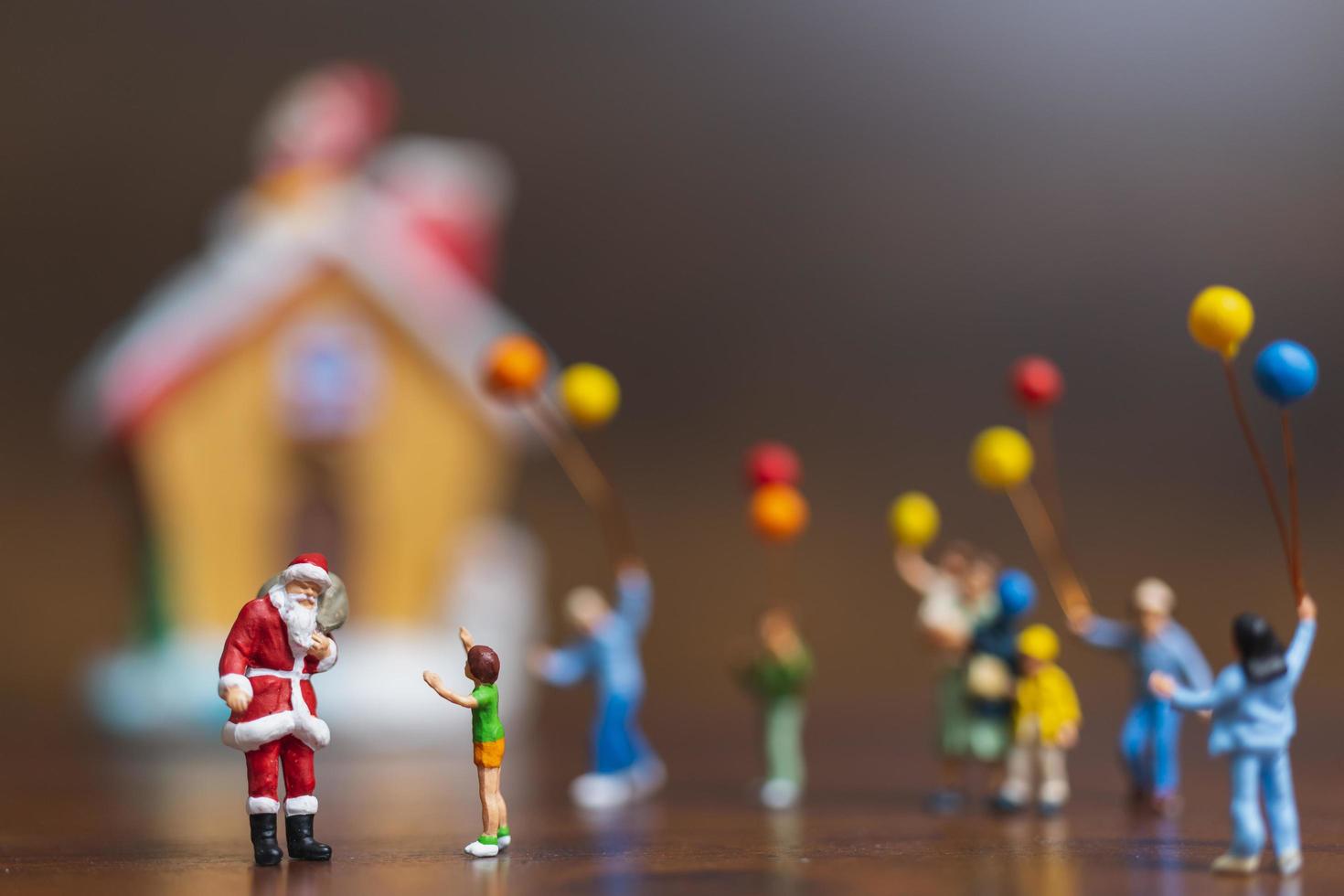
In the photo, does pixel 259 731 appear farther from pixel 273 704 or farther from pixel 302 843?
pixel 302 843

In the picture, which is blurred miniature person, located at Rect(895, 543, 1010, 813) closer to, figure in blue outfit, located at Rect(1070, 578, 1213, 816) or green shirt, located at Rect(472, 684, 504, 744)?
figure in blue outfit, located at Rect(1070, 578, 1213, 816)

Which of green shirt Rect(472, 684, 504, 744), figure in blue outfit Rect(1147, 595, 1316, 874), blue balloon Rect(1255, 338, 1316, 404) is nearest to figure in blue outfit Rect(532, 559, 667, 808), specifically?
green shirt Rect(472, 684, 504, 744)

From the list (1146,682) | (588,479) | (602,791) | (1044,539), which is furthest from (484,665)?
(1044,539)

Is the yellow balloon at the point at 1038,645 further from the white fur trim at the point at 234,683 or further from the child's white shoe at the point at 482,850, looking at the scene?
the white fur trim at the point at 234,683

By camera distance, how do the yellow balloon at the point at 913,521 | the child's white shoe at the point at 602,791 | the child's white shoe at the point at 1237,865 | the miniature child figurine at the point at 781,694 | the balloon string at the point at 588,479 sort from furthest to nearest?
1. the balloon string at the point at 588,479
2. the yellow balloon at the point at 913,521
3. the miniature child figurine at the point at 781,694
4. the child's white shoe at the point at 602,791
5. the child's white shoe at the point at 1237,865

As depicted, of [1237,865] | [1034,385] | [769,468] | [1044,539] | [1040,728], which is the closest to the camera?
[1237,865]

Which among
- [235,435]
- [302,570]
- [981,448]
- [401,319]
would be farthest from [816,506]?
[302,570]

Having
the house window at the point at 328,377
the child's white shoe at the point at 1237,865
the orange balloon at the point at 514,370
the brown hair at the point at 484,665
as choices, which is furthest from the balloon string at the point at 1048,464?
the brown hair at the point at 484,665
